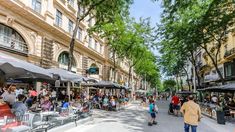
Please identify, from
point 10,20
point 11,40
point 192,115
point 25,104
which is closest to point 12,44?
point 11,40

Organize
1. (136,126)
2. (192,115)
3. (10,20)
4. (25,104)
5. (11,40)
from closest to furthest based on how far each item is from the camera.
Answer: (192,115) < (25,104) < (136,126) < (10,20) < (11,40)

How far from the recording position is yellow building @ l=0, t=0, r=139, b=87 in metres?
19.8

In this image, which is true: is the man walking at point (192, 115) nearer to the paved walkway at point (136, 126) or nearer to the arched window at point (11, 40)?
the paved walkway at point (136, 126)

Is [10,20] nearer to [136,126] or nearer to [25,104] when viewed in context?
[25,104]

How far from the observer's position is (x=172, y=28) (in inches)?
1158

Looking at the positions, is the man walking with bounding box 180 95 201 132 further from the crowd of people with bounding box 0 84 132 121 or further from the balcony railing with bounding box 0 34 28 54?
the balcony railing with bounding box 0 34 28 54

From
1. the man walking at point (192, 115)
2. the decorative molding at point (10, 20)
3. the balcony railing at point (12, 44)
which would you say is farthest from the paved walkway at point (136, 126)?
the decorative molding at point (10, 20)

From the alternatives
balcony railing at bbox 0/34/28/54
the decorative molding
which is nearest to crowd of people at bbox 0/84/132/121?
balcony railing at bbox 0/34/28/54

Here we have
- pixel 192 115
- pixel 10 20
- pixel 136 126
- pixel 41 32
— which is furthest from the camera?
pixel 41 32

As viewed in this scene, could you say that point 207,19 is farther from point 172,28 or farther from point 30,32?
point 30,32

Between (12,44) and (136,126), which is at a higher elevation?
(12,44)

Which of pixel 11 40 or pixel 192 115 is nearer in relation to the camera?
pixel 192 115

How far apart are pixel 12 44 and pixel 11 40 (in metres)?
0.29

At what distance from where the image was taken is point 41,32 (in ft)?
78.4
